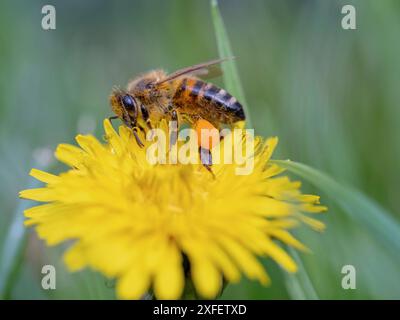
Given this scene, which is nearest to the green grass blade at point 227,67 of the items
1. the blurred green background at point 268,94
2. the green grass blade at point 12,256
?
the blurred green background at point 268,94

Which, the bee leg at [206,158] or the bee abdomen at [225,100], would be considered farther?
the bee abdomen at [225,100]

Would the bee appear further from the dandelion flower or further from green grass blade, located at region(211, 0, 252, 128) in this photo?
the dandelion flower

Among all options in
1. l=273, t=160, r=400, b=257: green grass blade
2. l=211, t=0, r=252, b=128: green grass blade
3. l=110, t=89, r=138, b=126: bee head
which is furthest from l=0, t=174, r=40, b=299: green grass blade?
l=273, t=160, r=400, b=257: green grass blade

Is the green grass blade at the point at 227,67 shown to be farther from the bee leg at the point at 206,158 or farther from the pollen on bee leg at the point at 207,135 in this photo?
the bee leg at the point at 206,158

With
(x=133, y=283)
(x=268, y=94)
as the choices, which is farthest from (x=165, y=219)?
(x=268, y=94)

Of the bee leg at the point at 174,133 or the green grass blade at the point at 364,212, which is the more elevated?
the bee leg at the point at 174,133

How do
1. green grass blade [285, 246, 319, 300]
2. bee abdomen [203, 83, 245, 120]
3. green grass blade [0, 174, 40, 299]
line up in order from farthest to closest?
bee abdomen [203, 83, 245, 120] < green grass blade [0, 174, 40, 299] < green grass blade [285, 246, 319, 300]
